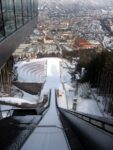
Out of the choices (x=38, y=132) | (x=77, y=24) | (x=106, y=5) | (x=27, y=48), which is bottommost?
(x=38, y=132)

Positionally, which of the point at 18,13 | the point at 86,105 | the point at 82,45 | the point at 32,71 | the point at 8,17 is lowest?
the point at 86,105

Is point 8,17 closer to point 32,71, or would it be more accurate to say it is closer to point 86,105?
point 86,105

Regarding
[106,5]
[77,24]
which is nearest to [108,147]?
[77,24]

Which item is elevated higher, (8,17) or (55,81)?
(8,17)

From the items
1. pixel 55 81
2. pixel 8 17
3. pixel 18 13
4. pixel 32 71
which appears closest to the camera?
pixel 8 17

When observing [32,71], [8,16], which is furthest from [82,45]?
[8,16]

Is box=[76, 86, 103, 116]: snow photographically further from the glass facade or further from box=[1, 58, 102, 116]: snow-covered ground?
the glass facade

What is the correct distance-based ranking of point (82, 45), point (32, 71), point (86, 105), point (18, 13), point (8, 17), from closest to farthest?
point (8, 17) → point (18, 13) → point (86, 105) → point (32, 71) → point (82, 45)

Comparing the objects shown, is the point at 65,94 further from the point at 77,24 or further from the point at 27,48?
the point at 77,24

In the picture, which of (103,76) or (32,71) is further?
(32,71)
